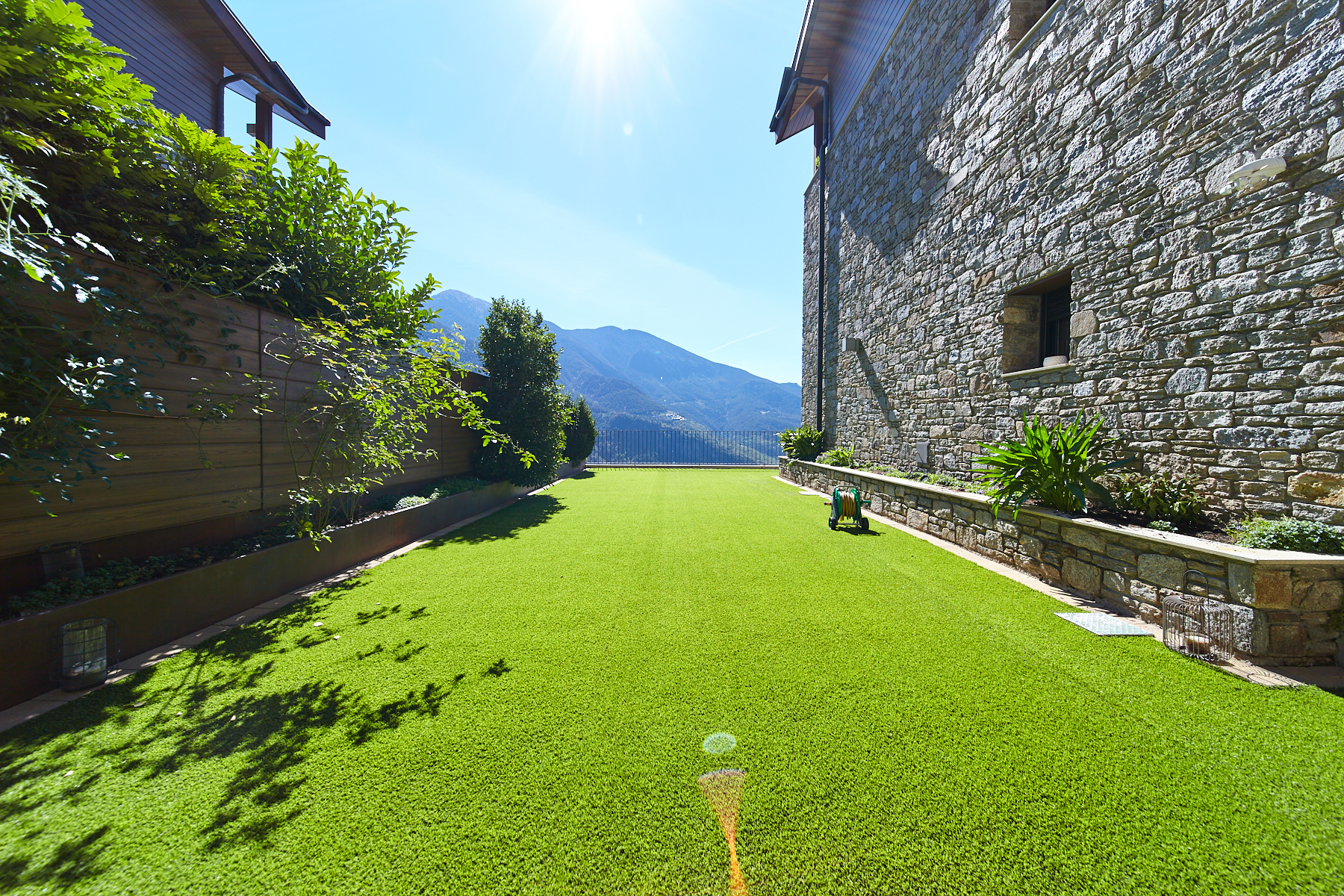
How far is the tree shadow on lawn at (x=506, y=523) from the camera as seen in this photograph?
224 inches

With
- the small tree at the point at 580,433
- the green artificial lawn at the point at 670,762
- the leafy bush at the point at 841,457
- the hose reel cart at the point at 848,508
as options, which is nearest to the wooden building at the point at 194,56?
the green artificial lawn at the point at 670,762

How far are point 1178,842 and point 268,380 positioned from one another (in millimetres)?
6017

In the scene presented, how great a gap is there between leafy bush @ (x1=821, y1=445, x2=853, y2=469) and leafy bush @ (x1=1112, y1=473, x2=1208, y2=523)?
18.1ft

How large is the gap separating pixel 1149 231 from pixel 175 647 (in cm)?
803

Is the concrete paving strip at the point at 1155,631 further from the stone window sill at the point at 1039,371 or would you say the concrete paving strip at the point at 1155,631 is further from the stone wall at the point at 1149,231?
the stone window sill at the point at 1039,371

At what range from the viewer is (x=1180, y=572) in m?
2.96

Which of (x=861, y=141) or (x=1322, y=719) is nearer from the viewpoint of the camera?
(x=1322, y=719)

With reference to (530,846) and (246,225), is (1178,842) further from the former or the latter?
(246,225)

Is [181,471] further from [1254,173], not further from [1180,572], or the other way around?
[1254,173]

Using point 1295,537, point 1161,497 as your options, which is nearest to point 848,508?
point 1161,497

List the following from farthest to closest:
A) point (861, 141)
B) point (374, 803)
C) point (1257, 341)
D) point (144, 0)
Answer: point (861, 141), point (144, 0), point (1257, 341), point (374, 803)

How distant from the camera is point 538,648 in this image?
2.84 m

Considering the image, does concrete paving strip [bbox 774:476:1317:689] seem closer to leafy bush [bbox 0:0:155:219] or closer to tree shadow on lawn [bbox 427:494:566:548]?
tree shadow on lawn [bbox 427:494:566:548]

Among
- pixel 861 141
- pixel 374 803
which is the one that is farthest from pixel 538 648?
pixel 861 141
